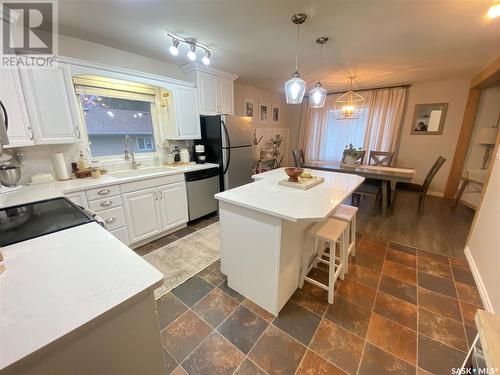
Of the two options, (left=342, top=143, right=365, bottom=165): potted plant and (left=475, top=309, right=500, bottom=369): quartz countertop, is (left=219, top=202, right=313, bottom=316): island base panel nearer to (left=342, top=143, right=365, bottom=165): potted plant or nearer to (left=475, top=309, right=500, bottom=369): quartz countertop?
(left=475, top=309, right=500, bottom=369): quartz countertop

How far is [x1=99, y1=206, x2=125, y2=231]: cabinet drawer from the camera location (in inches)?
84.9

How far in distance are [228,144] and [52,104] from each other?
2008mm

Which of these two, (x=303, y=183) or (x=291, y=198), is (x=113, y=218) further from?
(x=303, y=183)

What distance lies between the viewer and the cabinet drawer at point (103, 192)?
203 cm

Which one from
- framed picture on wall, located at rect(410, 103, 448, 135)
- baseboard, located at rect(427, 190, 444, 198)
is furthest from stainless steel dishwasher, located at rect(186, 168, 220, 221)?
baseboard, located at rect(427, 190, 444, 198)

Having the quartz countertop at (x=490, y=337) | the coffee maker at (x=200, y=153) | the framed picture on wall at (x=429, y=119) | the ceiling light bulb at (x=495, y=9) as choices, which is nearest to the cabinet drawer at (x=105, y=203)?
the coffee maker at (x=200, y=153)

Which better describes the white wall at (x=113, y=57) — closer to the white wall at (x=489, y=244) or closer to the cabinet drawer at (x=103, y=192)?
the cabinet drawer at (x=103, y=192)

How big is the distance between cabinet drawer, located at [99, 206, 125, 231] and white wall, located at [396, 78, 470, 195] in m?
5.48

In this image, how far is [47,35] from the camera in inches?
80.9

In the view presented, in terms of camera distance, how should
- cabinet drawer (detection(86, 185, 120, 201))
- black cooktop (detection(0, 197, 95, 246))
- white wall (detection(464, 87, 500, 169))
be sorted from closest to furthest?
black cooktop (detection(0, 197, 95, 246))
cabinet drawer (detection(86, 185, 120, 201))
white wall (detection(464, 87, 500, 169))

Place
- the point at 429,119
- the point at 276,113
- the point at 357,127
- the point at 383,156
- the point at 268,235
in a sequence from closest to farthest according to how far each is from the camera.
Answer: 1. the point at 268,235
2. the point at 429,119
3. the point at 383,156
4. the point at 357,127
5. the point at 276,113

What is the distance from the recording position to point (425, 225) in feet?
9.99

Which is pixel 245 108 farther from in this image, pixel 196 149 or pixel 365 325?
pixel 365 325
